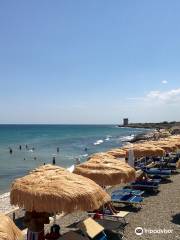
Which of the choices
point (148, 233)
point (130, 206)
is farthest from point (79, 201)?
point (130, 206)

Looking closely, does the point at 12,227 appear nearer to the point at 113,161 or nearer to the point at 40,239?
the point at 40,239

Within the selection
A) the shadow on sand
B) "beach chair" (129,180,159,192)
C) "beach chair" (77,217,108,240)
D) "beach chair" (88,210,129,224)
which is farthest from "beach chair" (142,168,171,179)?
"beach chair" (77,217,108,240)

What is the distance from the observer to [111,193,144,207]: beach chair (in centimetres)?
1234

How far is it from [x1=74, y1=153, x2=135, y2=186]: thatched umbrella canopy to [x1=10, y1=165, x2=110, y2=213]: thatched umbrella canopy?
268 cm

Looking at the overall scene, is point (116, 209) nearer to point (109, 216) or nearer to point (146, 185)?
point (109, 216)

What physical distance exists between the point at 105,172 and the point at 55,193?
3.67 metres

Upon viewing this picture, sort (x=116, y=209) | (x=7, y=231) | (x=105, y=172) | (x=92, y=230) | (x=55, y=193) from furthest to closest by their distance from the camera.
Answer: (x=116, y=209), (x=105, y=172), (x=92, y=230), (x=55, y=193), (x=7, y=231)

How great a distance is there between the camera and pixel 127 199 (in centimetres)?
1255

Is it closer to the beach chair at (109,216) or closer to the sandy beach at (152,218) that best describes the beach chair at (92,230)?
the sandy beach at (152,218)

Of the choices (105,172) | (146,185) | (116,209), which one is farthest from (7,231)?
(146,185)

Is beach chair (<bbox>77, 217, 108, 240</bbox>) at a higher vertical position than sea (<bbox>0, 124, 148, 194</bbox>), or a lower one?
higher

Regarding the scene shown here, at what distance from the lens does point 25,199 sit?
7285mm

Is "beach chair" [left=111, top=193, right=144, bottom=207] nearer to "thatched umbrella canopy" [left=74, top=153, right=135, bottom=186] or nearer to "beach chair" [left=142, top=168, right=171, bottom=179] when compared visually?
"thatched umbrella canopy" [left=74, top=153, right=135, bottom=186]

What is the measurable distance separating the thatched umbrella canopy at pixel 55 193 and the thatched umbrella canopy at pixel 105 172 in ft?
8.79
